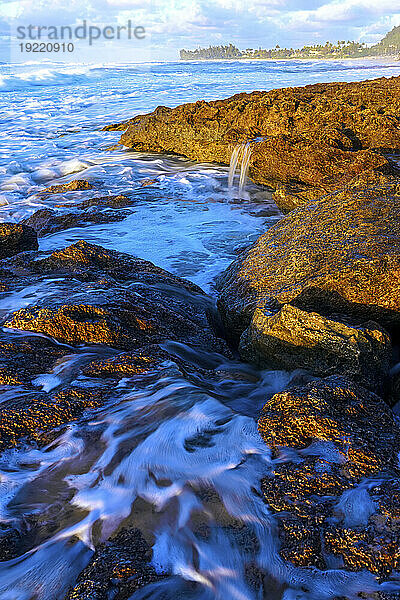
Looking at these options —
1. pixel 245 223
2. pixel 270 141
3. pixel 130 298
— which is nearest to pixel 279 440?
pixel 130 298

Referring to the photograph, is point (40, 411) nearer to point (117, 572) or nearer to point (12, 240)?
point (117, 572)

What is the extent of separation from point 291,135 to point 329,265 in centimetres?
654

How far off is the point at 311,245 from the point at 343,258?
0.41 metres

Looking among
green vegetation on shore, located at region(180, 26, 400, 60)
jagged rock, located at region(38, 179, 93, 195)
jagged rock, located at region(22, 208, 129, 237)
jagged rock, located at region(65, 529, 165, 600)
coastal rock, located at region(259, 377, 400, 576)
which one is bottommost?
jagged rock, located at region(65, 529, 165, 600)

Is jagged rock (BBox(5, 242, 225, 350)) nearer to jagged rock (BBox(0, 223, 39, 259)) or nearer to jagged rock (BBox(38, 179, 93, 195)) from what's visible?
jagged rock (BBox(0, 223, 39, 259))

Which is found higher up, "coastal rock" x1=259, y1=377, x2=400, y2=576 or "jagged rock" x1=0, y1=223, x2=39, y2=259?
"jagged rock" x1=0, y1=223, x2=39, y2=259

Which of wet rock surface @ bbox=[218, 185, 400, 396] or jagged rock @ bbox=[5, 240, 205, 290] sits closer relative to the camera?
wet rock surface @ bbox=[218, 185, 400, 396]

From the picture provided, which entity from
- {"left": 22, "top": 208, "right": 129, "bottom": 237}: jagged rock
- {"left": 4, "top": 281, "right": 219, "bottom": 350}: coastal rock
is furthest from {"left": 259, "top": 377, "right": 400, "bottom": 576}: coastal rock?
{"left": 22, "top": 208, "right": 129, "bottom": 237}: jagged rock

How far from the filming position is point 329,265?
3.72 metres

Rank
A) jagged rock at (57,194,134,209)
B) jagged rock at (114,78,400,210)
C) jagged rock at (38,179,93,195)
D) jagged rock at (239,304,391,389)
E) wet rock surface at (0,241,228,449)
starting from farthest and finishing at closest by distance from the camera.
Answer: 1. jagged rock at (38,179,93,195)
2. jagged rock at (57,194,134,209)
3. jagged rock at (114,78,400,210)
4. jagged rock at (239,304,391,389)
5. wet rock surface at (0,241,228,449)

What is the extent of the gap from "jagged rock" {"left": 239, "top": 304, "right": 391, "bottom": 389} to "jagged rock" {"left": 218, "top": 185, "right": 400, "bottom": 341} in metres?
0.38

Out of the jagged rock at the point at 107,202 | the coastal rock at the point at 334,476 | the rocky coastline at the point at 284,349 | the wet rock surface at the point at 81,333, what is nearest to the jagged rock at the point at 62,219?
the jagged rock at the point at 107,202

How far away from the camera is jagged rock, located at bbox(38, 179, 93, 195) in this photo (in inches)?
381

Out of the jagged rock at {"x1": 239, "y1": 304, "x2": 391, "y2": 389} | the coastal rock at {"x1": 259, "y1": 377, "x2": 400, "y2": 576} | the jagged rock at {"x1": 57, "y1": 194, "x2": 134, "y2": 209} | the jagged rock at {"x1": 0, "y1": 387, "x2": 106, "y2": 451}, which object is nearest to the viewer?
the coastal rock at {"x1": 259, "y1": 377, "x2": 400, "y2": 576}
